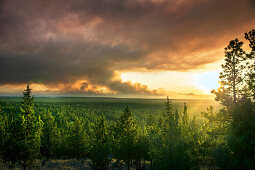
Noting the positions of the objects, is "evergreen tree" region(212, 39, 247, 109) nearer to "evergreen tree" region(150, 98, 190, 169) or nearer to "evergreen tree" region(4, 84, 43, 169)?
"evergreen tree" region(150, 98, 190, 169)

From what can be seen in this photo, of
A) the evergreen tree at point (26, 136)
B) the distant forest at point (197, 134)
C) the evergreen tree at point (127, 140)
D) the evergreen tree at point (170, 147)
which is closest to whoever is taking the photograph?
the distant forest at point (197, 134)

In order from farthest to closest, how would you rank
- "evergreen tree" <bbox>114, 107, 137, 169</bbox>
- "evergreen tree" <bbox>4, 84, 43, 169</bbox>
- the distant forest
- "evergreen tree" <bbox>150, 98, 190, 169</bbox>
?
1. "evergreen tree" <bbox>114, 107, 137, 169</bbox>
2. "evergreen tree" <bbox>4, 84, 43, 169</bbox>
3. "evergreen tree" <bbox>150, 98, 190, 169</bbox>
4. the distant forest

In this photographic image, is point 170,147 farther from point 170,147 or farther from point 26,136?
point 26,136

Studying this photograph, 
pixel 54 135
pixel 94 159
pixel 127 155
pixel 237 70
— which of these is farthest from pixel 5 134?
pixel 237 70

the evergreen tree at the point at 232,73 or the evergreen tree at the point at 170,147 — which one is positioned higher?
the evergreen tree at the point at 232,73

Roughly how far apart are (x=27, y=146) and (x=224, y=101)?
26.4 m

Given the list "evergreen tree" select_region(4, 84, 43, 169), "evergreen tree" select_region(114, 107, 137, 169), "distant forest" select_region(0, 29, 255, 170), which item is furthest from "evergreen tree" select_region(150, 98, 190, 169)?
"evergreen tree" select_region(4, 84, 43, 169)

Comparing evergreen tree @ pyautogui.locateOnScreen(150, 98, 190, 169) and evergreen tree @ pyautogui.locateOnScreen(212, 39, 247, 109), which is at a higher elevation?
evergreen tree @ pyautogui.locateOnScreen(212, 39, 247, 109)

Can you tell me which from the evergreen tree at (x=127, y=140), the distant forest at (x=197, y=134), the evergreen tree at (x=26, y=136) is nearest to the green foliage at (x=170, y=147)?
the distant forest at (x=197, y=134)

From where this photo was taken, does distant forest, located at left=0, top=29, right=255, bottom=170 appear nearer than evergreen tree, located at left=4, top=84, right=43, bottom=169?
Yes

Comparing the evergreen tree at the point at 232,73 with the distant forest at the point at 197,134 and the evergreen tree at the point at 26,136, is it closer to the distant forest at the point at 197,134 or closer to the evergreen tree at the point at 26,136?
the distant forest at the point at 197,134

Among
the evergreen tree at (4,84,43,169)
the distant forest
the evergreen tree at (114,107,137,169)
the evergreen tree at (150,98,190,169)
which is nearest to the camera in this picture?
the distant forest

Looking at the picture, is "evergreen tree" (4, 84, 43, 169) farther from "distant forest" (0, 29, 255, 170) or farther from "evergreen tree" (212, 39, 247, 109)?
"evergreen tree" (212, 39, 247, 109)

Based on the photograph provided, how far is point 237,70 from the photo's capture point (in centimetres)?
1376
